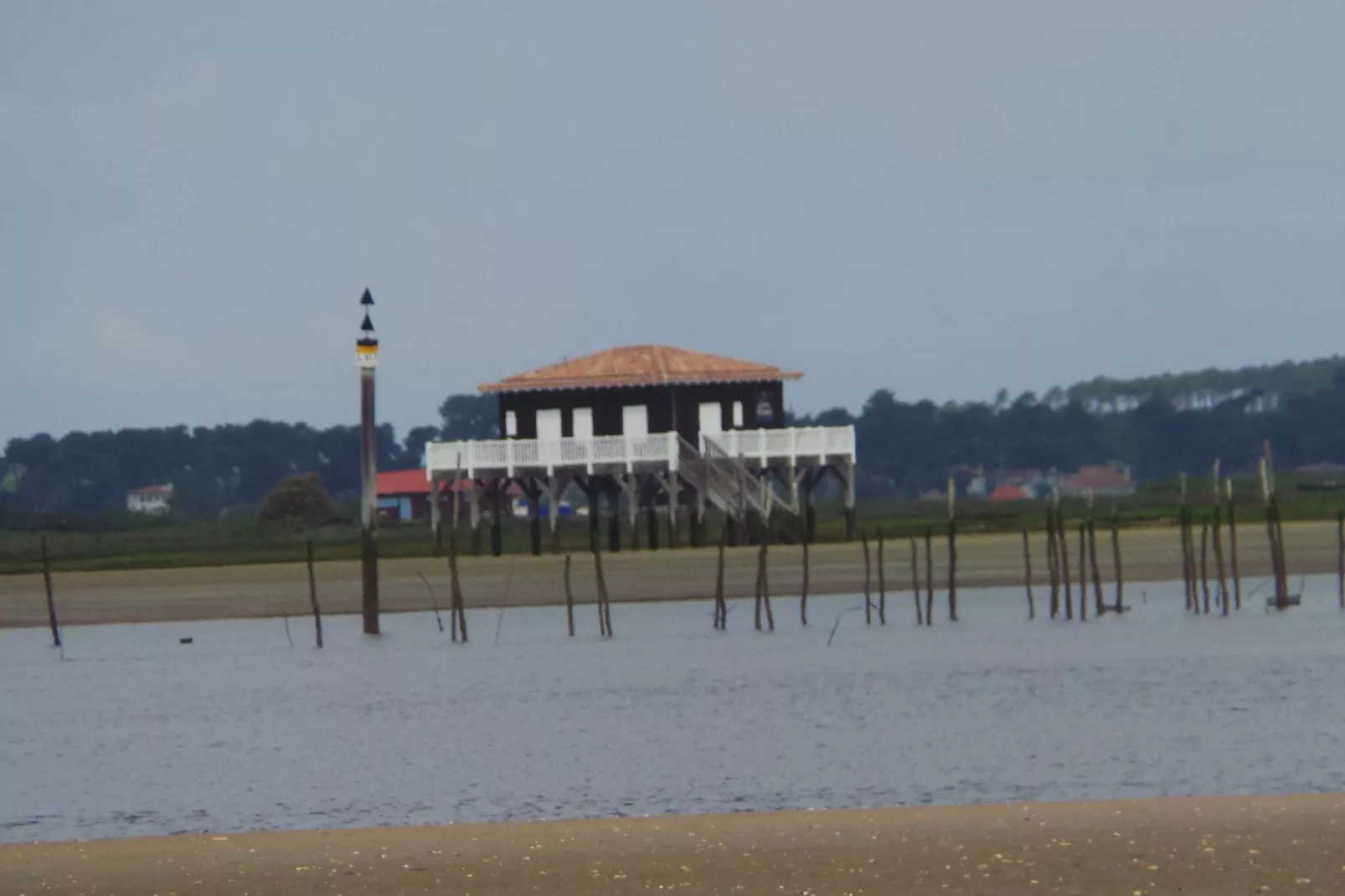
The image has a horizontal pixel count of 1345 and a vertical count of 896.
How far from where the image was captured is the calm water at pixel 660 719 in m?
26.6

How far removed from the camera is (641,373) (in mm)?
74062

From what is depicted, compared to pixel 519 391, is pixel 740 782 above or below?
below

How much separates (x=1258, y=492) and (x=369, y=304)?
55.4 m

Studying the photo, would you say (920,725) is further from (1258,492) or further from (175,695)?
(1258,492)

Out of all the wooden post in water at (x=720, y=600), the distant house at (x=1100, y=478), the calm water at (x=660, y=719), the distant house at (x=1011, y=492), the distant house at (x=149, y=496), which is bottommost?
the calm water at (x=660, y=719)

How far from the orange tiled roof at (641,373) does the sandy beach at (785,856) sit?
5129cm

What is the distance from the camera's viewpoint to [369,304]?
174 feet

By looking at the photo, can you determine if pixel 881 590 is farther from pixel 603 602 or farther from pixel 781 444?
pixel 781 444

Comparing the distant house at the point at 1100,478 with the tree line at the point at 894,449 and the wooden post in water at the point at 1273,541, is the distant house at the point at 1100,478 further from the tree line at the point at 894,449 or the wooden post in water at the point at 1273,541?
the wooden post in water at the point at 1273,541

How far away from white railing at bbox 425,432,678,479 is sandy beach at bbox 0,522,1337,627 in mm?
2955

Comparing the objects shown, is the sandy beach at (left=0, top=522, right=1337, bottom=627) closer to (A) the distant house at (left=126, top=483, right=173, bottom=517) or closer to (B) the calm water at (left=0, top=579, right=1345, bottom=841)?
(B) the calm water at (left=0, top=579, right=1345, bottom=841)

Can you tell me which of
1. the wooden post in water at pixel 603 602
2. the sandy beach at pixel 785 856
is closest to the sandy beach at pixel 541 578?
the wooden post in water at pixel 603 602

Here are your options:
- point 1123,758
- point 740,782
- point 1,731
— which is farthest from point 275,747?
point 1123,758

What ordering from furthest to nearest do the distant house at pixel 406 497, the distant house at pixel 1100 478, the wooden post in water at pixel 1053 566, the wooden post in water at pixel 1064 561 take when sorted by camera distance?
1. the distant house at pixel 1100 478
2. the distant house at pixel 406 497
3. the wooden post in water at pixel 1053 566
4. the wooden post in water at pixel 1064 561
